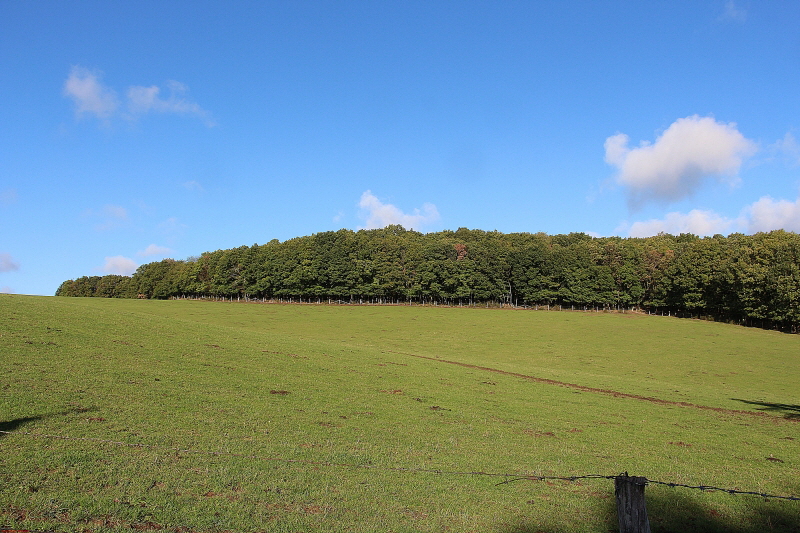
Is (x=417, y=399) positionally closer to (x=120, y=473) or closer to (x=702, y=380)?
(x=120, y=473)

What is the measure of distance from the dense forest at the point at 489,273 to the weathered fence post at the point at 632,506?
93.0 m

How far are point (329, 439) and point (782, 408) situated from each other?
27.0 m

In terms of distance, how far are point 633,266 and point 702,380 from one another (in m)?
65.6

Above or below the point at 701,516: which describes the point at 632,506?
above

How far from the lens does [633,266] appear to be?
100m

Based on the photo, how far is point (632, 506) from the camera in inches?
217

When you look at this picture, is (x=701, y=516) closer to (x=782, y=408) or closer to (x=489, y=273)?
(x=782, y=408)

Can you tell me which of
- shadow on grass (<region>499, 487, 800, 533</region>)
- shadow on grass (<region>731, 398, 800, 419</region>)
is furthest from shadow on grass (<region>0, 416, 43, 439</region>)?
shadow on grass (<region>731, 398, 800, 419</region>)

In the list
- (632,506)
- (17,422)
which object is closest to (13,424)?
(17,422)

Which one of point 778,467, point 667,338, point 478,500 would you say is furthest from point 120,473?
point 667,338

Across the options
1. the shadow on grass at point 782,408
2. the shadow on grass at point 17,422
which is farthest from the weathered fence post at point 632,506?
the shadow on grass at point 782,408

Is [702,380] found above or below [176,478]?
below

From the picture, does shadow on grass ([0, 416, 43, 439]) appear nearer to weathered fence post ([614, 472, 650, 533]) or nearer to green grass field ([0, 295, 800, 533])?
green grass field ([0, 295, 800, 533])

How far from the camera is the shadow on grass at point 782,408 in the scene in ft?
79.2
